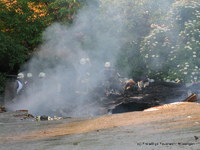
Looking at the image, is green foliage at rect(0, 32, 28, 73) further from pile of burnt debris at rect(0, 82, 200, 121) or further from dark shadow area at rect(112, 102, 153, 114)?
dark shadow area at rect(112, 102, 153, 114)

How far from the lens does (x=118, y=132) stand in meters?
5.82

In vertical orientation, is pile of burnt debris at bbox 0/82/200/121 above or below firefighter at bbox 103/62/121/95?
below

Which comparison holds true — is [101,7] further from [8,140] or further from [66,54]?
[8,140]

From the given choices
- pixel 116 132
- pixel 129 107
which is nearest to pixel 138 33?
pixel 129 107

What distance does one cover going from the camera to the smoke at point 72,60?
11.7 m

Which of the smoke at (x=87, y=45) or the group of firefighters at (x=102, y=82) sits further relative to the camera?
the smoke at (x=87, y=45)

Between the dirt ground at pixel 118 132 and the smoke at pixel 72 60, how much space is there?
11.1 feet

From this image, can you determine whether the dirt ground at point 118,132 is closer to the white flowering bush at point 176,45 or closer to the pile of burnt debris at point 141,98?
the pile of burnt debris at point 141,98

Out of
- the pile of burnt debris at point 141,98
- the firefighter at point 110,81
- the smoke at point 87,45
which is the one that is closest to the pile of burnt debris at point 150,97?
the pile of burnt debris at point 141,98

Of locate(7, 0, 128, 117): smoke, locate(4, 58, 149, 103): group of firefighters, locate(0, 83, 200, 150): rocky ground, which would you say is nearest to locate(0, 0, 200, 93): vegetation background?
locate(7, 0, 128, 117): smoke

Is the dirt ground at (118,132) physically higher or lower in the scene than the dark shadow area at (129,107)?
lower

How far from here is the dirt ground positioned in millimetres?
5062

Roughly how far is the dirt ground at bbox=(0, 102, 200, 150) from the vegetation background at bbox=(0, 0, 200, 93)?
6.11 metres

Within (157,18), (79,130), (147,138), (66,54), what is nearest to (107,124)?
(79,130)
